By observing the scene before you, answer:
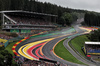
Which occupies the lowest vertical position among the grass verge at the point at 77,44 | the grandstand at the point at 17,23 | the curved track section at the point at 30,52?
the grass verge at the point at 77,44

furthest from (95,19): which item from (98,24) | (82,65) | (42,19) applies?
(82,65)

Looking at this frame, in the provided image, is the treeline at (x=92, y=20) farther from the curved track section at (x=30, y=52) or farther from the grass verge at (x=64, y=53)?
the curved track section at (x=30, y=52)

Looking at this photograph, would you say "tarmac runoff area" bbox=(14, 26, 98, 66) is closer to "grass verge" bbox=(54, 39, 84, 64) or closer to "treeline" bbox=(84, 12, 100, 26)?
"grass verge" bbox=(54, 39, 84, 64)

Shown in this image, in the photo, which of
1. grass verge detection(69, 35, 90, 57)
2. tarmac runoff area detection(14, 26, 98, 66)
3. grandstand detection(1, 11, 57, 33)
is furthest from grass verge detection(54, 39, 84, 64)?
grandstand detection(1, 11, 57, 33)

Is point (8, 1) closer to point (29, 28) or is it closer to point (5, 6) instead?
point (5, 6)

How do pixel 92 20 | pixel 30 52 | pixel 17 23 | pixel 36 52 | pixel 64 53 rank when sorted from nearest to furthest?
pixel 30 52
pixel 36 52
pixel 64 53
pixel 17 23
pixel 92 20

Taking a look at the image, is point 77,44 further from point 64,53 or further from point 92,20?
point 92,20

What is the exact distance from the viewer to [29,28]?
63688mm

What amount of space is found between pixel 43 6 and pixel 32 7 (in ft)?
46.6

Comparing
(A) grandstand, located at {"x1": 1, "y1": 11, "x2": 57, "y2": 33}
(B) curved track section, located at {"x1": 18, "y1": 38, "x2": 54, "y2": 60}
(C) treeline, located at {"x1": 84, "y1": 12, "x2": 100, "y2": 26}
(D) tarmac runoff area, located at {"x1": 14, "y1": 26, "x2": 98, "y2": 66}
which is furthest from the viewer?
(C) treeline, located at {"x1": 84, "y1": 12, "x2": 100, "y2": 26}

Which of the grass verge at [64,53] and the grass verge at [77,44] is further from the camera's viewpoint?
the grass verge at [77,44]

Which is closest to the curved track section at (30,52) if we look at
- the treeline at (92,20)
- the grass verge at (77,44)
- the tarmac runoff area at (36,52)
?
the tarmac runoff area at (36,52)

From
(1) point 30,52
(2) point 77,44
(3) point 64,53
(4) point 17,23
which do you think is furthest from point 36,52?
(4) point 17,23

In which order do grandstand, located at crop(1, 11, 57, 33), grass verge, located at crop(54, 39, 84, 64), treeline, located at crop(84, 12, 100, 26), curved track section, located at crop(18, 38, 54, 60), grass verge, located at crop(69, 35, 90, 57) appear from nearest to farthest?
curved track section, located at crop(18, 38, 54, 60) < grass verge, located at crop(54, 39, 84, 64) < grass verge, located at crop(69, 35, 90, 57) < grandstand, located at crop(1, 11, 57, 33) < treeline, located at crop(84, 12, 100, 26)
